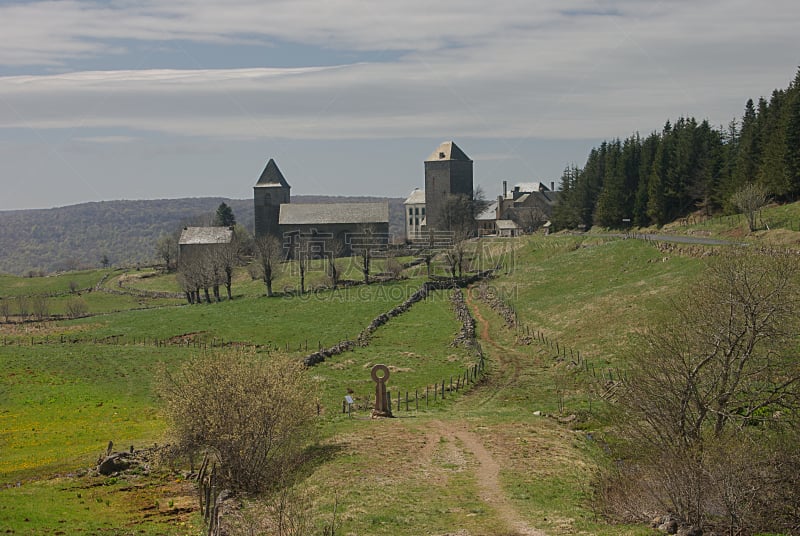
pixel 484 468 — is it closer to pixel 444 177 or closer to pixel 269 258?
pixel 269 258

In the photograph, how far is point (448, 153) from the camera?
12556 centimetres

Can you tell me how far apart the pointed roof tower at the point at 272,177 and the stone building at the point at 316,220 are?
0.16m

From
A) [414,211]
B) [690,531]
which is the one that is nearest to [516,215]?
[414,211]

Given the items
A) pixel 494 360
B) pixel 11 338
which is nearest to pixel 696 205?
pixel 494 360

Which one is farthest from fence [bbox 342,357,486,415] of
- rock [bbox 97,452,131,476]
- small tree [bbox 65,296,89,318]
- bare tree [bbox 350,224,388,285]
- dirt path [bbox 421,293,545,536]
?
small tree [bbox 65,296,89,318]

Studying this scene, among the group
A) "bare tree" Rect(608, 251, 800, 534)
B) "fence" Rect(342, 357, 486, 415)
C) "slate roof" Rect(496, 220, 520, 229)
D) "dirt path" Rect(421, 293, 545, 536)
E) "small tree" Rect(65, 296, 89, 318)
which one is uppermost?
"slate roof" Rect(496, 220, 520, 229)

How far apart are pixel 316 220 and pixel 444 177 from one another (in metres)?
24.0

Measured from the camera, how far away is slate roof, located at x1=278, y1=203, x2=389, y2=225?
113625 millimetres

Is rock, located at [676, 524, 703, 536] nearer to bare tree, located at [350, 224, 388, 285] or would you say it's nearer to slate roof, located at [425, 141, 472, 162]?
bare tree, located at [350, 224, 388, 285]

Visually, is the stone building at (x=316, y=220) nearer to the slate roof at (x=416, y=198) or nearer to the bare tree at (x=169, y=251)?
the bare tree at (x=169, y=251)

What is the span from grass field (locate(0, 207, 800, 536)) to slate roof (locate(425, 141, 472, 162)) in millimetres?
56126

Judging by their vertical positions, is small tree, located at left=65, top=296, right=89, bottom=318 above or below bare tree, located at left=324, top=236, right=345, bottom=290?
below

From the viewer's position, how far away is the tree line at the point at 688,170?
59.0 m

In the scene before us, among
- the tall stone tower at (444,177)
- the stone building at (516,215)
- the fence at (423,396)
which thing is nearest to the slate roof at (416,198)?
the stone building at (516,215)
